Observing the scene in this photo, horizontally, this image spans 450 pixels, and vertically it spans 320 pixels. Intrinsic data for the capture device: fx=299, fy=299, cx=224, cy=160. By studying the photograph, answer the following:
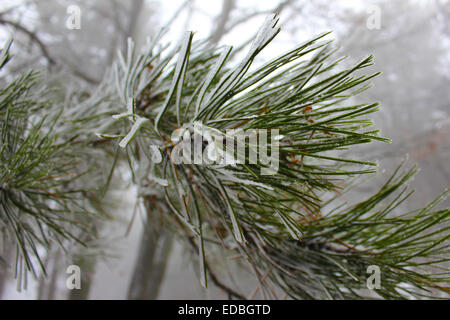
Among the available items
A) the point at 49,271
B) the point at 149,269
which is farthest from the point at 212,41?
the point at 49,271

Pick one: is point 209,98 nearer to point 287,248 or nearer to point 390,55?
point 287,248

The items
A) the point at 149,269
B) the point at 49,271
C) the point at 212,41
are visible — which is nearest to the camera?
the point at 212,41

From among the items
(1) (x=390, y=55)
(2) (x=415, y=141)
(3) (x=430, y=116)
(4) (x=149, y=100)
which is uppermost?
(1) (x=390, y=55)

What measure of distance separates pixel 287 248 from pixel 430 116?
7.20 meters

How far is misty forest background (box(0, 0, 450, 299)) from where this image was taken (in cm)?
110

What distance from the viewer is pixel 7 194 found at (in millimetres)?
475

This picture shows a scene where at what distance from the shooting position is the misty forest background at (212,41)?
1102 millimetres

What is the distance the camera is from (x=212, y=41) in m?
0.73

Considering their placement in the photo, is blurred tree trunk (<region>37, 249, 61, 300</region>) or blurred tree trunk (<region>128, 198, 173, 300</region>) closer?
blurred tree trunk (<region>37, 249, 61, 300</region>)

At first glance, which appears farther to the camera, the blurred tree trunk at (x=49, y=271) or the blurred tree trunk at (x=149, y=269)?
the blurred tree trunk at (x=149, y=269)

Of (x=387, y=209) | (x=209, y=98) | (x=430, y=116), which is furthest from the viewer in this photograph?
(x=430, y=116)

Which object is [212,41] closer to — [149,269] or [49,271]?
[149,269]
